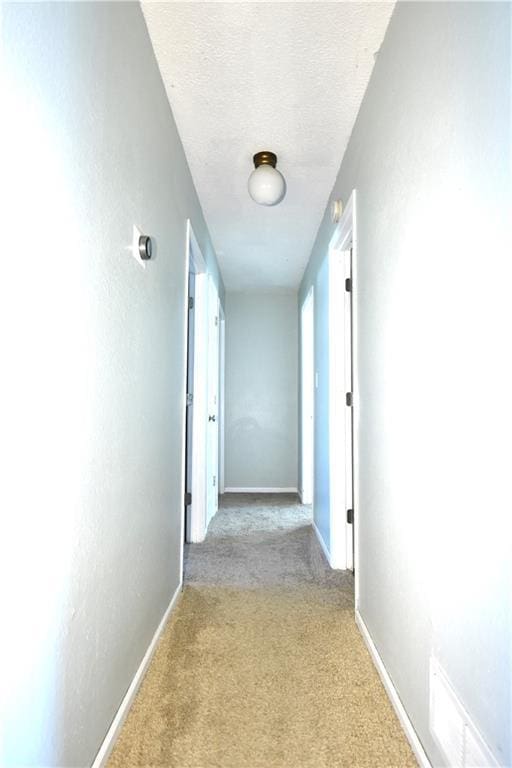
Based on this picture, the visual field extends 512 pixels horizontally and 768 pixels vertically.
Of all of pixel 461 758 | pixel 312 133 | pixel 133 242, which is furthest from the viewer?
pixel 312 133

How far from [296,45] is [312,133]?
0.53 m

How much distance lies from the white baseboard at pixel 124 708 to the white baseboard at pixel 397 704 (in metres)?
0.78

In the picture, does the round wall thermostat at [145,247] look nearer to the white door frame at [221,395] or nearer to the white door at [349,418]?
the white door at [349,418]

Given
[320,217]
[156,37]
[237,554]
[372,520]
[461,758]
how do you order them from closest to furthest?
[461,758]
[156,37]
[372,520]
[237,554]
[320,217]

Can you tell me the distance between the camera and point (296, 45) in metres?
1.52

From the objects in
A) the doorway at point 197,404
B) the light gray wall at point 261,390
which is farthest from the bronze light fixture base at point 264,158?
the light gray wall at point 261,390

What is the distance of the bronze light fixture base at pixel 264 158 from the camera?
7.14ft

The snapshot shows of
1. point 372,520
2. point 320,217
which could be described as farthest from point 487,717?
point 320,217

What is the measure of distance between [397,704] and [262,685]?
421 mm

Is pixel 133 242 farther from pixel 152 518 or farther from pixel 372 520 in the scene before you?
pixel 372 520

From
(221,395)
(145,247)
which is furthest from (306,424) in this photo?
(145,247)

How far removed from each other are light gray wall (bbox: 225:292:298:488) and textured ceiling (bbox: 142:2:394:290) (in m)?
2.10

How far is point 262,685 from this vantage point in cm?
139

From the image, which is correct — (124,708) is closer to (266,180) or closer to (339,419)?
(339,419)
